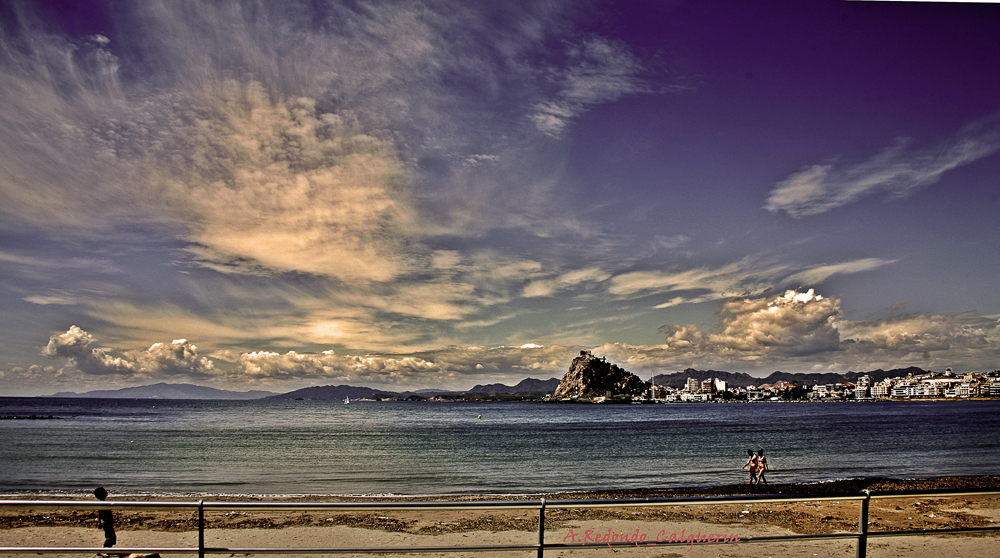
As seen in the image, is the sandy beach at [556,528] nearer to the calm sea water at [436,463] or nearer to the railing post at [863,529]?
the railing post at [863,529]

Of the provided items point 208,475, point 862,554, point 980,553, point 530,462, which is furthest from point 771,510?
point 208,475

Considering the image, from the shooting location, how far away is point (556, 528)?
1147cm

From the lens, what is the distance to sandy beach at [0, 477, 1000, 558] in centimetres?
938

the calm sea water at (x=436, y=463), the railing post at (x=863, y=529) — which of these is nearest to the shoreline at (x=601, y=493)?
the calm sea water at (x=436, y=463)

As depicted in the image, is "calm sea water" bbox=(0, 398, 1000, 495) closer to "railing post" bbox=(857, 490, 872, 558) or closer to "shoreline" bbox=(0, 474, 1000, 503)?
"shoreline" bbox=(0, 474, 1000, 503)

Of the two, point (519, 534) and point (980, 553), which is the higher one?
point (980, 553)

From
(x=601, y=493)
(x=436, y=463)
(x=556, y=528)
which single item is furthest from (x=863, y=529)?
(x=436, y=463)

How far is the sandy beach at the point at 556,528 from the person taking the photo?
30.8ft

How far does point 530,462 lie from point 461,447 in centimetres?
1059

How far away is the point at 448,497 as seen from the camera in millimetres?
18891

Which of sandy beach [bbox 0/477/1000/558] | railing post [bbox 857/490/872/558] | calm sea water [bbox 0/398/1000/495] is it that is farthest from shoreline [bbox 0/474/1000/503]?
railing post [bbox 857/490/872/558]

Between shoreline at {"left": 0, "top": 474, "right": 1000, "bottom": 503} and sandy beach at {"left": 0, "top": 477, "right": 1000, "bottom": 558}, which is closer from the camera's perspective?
sandy beach at {"left": 0, "top": 477, "right": 1000, "bottom": 558}

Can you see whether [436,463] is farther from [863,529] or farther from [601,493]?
[863,529]

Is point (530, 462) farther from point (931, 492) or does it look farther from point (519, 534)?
point (931, 492)
